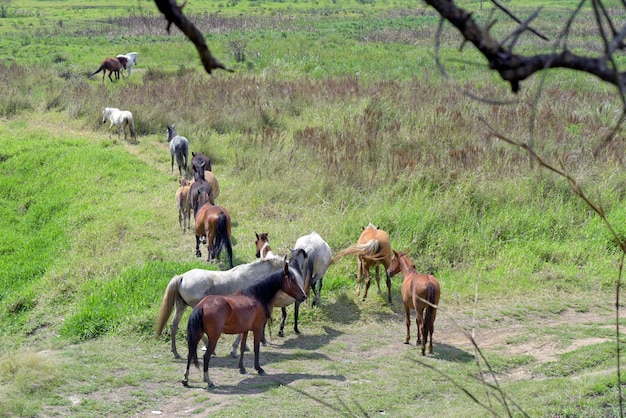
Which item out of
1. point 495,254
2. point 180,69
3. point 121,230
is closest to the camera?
point 495,254

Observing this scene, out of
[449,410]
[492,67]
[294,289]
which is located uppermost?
[492,67]

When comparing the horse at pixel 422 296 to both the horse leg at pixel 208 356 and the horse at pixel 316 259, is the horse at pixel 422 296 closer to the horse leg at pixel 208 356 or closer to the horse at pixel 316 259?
the horse at pixel 316 259

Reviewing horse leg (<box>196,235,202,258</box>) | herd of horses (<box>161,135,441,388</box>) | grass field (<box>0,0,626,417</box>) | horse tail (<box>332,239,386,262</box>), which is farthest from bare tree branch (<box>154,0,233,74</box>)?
horse leg (<box>196,235,202,258</box>)

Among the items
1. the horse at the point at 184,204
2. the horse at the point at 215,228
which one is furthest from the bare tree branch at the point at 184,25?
the horse at the point at 184,204

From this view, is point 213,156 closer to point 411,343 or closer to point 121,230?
point 121,230

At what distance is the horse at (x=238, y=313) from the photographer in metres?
6.75

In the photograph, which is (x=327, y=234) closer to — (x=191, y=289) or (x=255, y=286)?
(x=191, y=289)

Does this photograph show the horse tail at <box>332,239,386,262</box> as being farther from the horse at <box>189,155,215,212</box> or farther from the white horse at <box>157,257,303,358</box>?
the horse at <box>189,155,215,212</box>

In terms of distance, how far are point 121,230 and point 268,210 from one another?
7.59 feet

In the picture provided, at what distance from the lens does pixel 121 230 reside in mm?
11602

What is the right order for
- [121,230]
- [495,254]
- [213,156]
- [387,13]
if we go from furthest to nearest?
[387,13] → [213,156] → [121,230] → [495,254]

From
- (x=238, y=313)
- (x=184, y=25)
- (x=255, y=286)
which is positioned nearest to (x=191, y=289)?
(x=255, y=286)

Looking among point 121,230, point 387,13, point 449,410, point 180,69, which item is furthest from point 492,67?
point 387,13

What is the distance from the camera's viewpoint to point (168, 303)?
7762mm
